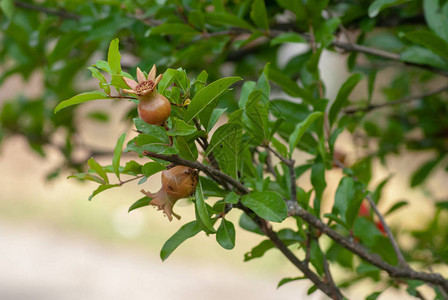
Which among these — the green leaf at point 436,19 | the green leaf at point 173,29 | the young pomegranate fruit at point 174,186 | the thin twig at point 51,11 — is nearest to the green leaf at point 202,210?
the young pomegranate fruit at point 174,186

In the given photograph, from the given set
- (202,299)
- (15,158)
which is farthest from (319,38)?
(15,158)

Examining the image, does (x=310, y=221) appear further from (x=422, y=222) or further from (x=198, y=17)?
(x=422, y=222)

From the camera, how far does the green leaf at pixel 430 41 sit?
68cm

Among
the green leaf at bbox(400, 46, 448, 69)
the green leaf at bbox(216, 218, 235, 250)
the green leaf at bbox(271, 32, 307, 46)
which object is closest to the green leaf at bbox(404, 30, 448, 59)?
the green leaf at bbox(400, 46, 448, 69)

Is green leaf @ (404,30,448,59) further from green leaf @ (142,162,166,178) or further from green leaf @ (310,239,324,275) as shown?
green leaf @ (142,162,166,178)

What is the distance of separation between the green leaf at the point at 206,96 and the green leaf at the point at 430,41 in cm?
35

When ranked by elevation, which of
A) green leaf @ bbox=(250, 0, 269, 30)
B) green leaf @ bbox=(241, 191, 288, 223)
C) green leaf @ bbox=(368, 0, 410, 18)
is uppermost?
green leaf @ bbox=(250, 0, 269, 30)

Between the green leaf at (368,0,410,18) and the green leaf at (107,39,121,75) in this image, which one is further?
the green leaf at (368,0,410,18)

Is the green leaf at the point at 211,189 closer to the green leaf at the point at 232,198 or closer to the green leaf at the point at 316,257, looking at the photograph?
the green leaf at the point at 232,198

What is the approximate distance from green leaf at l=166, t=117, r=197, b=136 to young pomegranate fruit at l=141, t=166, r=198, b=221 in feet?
0.14

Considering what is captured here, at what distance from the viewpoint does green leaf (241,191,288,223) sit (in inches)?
18.8

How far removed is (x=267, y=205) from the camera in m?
0.49

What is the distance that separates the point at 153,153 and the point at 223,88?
3.3 inches

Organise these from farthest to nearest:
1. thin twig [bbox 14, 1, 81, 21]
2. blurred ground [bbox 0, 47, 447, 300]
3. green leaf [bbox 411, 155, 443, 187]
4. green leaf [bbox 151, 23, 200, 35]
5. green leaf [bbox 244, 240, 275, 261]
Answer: blurred ground [bbox 0, 47, 447, 300], green leaf [bbox 411, 155, 443, 187], thin twig [bbox 14, 1, 81, 21], green leaf [bbox 151, 23, 200, 35], green leaf [bbox 244, 240, 275, 261]
